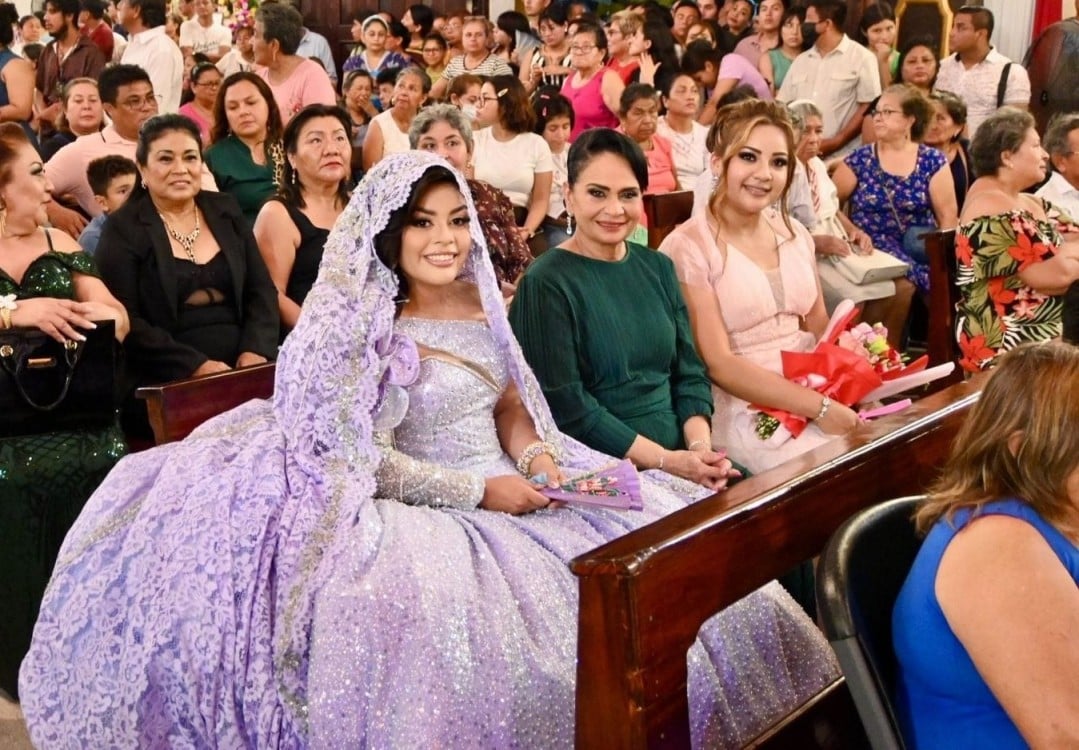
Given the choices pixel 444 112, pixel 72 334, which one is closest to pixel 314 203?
pixel 444 112

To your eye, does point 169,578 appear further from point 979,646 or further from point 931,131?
point 931,131

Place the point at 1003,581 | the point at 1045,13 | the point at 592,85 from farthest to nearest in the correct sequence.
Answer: the point at 1045,13
the point at 592,85
the point at 1003,581

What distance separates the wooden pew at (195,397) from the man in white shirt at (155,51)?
370cm

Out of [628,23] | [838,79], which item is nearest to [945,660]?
[838,79]

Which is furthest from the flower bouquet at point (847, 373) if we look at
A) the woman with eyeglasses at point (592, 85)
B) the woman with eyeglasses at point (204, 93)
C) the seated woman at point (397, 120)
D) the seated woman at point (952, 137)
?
the woman with eyeglasses at point (592, 85)

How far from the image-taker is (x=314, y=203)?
3934mm

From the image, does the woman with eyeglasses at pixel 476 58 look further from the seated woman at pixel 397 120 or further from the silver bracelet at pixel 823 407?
the silver bracelet at pixel 823 407

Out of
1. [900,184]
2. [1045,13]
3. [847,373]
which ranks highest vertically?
[1045,13]

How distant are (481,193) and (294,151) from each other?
59cm

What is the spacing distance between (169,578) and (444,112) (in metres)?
2.60

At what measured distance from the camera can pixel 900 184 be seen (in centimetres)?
537

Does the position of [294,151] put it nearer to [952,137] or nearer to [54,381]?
[54,381]

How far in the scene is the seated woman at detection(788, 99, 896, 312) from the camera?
4711 millimetres

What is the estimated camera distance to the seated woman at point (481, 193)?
3885 mm
